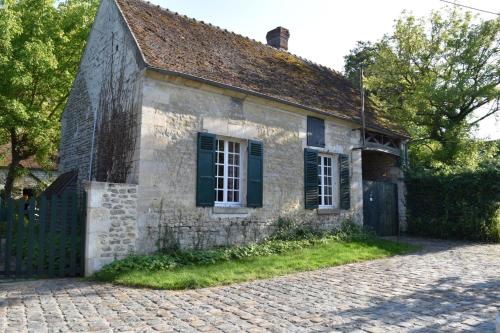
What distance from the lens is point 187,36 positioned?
433 inches

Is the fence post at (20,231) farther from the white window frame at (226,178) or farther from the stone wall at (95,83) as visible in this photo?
the white window frame at (226,178)

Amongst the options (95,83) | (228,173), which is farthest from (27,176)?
(228,173)

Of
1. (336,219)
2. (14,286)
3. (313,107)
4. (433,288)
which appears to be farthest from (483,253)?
(14,286)

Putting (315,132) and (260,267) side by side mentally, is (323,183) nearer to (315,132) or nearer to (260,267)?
(315,132)

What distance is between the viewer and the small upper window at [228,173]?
9570mm

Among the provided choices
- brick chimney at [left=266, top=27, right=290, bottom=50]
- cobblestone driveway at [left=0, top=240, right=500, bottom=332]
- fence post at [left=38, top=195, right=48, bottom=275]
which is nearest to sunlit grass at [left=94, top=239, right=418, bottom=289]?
cobblestone driveway at [left=0, top=240, right=500, bottom=332]

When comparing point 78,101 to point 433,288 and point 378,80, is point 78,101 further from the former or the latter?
point 378,80

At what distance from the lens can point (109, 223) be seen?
762 cm

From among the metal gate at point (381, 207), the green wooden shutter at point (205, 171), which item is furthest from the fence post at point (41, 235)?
the metal gate at point (381, 207)

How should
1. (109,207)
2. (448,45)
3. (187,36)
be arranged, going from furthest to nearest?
(448,45) → (187,36) → (109,207)

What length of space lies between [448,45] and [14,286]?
16.5 metres

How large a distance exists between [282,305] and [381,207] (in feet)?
Answer: 29.7

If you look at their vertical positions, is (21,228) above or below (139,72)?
below

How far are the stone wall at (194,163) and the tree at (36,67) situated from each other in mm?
7333
